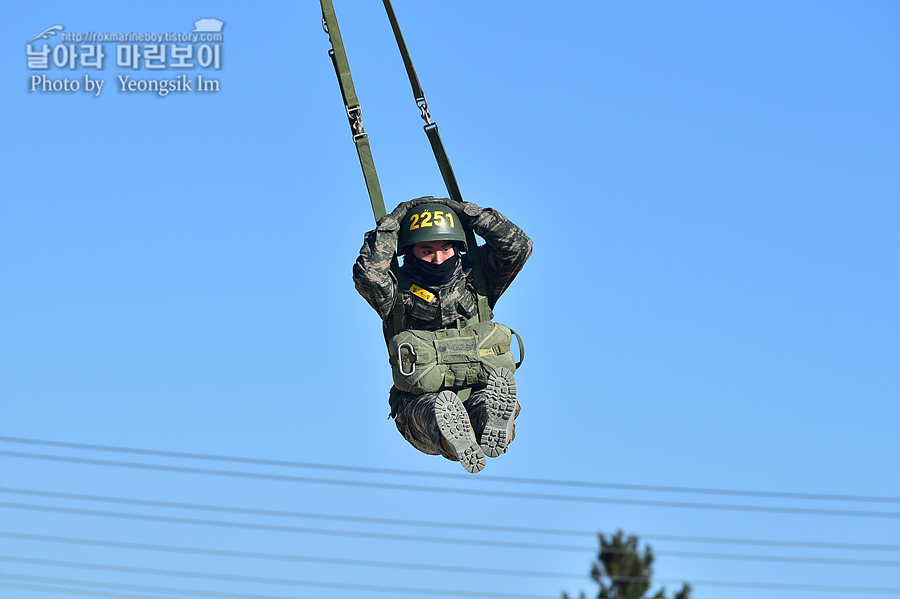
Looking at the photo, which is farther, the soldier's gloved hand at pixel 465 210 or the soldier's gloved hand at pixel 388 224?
the soldier's gloved hand at pixel 465 210

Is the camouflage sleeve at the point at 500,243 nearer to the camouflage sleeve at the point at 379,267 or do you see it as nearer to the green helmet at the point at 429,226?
the green helmet at the point at 429,226

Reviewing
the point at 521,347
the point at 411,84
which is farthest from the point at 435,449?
the point at 411,84

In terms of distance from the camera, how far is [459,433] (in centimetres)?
1689

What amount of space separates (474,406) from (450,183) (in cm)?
303

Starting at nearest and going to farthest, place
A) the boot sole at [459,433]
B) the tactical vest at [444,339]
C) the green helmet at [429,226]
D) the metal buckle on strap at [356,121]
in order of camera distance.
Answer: the boot sole at [459,433] < the tactical vest at [444,339] < the green helmet at [429,226] < the metal buckle on strap at [356,121]

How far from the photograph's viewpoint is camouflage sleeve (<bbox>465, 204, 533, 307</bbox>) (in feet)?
58.8

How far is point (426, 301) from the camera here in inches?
707

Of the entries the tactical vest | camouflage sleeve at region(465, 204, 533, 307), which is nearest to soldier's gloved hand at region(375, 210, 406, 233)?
the tactical vest

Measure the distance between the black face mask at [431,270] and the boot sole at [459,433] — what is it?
1.72 metres

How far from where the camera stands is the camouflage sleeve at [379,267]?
17.4 meters

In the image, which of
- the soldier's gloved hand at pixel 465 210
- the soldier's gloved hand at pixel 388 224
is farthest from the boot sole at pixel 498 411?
the soldier's gloved hand at pixel 388 224

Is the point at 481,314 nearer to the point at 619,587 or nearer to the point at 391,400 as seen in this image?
the point at 391,400

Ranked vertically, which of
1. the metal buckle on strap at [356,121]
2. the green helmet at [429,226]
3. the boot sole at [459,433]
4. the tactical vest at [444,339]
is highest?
the metal buckle on strap at [356,121]

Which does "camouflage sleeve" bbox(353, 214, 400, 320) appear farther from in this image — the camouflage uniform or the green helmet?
the green helmet
